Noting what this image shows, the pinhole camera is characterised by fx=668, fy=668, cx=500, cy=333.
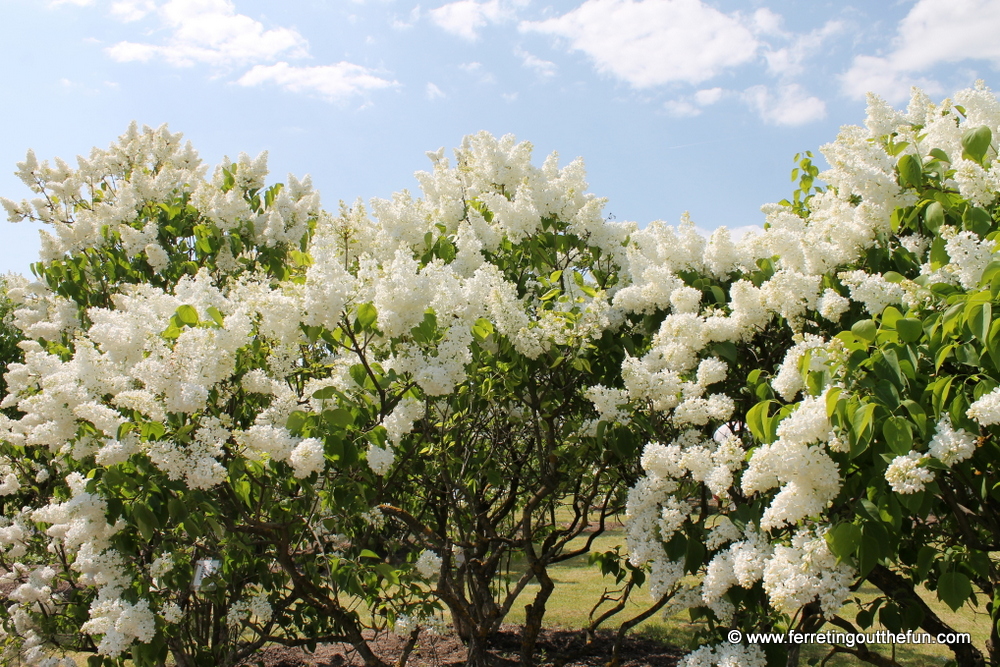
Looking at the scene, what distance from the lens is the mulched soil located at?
616 centimetres

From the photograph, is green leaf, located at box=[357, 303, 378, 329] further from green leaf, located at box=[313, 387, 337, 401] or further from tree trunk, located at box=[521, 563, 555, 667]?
tree trunk, located at box=[521, 563, 555, 667]

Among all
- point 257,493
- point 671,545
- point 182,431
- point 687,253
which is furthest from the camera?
point 257,493

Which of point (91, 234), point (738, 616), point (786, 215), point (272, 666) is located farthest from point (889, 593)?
point (91, 234)

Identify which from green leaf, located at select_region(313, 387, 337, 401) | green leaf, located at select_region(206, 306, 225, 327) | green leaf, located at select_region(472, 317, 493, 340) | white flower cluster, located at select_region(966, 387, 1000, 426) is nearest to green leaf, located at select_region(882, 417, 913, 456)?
white flower cluster, located at select_region(966, 387, 1000, 426)

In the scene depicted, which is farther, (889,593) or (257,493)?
(257,493)

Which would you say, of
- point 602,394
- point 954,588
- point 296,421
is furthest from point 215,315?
point 954,588

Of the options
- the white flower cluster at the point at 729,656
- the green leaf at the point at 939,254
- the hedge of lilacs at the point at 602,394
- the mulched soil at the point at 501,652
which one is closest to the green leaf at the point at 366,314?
the hedge of lilacs at the point at 602,394

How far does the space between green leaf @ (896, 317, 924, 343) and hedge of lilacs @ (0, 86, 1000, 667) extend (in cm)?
1

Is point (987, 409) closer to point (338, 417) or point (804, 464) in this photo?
point (804, 464)

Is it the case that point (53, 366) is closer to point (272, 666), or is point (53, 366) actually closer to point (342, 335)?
point (342, 335)

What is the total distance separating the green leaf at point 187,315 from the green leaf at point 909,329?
2.94 meters

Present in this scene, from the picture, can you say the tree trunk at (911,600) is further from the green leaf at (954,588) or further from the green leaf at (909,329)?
the green leaf at (909,329)

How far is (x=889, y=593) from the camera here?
340 centimetres

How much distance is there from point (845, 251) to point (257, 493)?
3.63m
